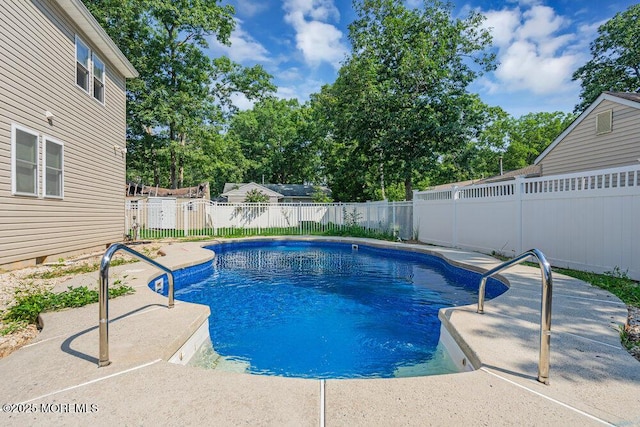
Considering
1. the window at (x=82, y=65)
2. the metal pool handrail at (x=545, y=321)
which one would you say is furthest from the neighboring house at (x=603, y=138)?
the window at (x=82, y=65)

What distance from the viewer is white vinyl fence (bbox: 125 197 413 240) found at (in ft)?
44.2

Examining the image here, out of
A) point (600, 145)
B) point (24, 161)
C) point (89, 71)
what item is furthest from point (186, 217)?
point (600, 145)

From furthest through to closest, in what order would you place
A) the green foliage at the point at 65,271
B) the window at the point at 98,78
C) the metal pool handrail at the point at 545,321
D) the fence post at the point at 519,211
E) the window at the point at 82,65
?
the window at the point at 98,78
the window at the point at 82,65
the fence post at the point at 519,211
the green foliage at the point at 65,271
the metal pool handrail at the point at 545,321

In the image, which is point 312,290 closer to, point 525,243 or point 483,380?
point 483,380

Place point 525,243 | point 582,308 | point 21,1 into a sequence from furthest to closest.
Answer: point 525,243 < point 21,1 < point 582,308

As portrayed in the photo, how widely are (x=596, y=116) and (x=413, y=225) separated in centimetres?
637

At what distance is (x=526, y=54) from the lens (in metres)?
16.0

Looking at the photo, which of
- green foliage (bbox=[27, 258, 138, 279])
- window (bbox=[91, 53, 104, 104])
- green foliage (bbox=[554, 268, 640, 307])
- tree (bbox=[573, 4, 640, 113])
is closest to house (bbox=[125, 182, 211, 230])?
window (bbox=[91, 53, 104, 104])

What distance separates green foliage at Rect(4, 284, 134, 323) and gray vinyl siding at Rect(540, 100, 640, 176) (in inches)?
474

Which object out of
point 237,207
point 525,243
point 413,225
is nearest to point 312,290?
point 525,243

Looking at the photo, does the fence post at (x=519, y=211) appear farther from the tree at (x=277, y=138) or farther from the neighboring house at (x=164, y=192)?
the tree at (x=277, y=138)

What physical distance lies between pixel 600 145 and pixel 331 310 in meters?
9.91

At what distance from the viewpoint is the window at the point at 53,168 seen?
258 inches

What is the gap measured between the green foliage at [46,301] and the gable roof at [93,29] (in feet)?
20.9
